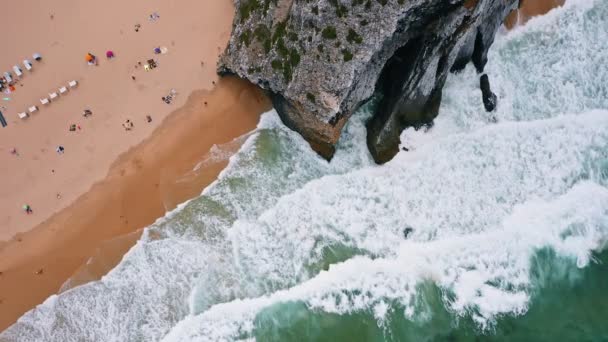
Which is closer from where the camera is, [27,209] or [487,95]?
[27,209]

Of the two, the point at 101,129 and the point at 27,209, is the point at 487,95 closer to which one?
the point at 101,129

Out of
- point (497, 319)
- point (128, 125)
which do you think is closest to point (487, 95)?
point (497, 319)

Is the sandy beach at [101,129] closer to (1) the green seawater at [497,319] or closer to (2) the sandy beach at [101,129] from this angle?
(2) the sandy beach at [101,129]

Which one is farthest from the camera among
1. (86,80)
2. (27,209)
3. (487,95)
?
(487,95)

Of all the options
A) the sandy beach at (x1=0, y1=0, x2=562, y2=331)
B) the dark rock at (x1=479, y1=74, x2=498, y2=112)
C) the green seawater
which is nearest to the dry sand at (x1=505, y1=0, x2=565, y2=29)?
the sandy beach at (x1=0, y1=0, x2=562, y2=331)

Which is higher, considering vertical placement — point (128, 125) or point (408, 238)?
point (128, 125)

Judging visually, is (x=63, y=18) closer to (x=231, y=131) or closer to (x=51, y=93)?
(x=51, y=93)

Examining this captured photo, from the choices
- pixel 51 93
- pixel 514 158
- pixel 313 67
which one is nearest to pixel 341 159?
pixel 313 67
